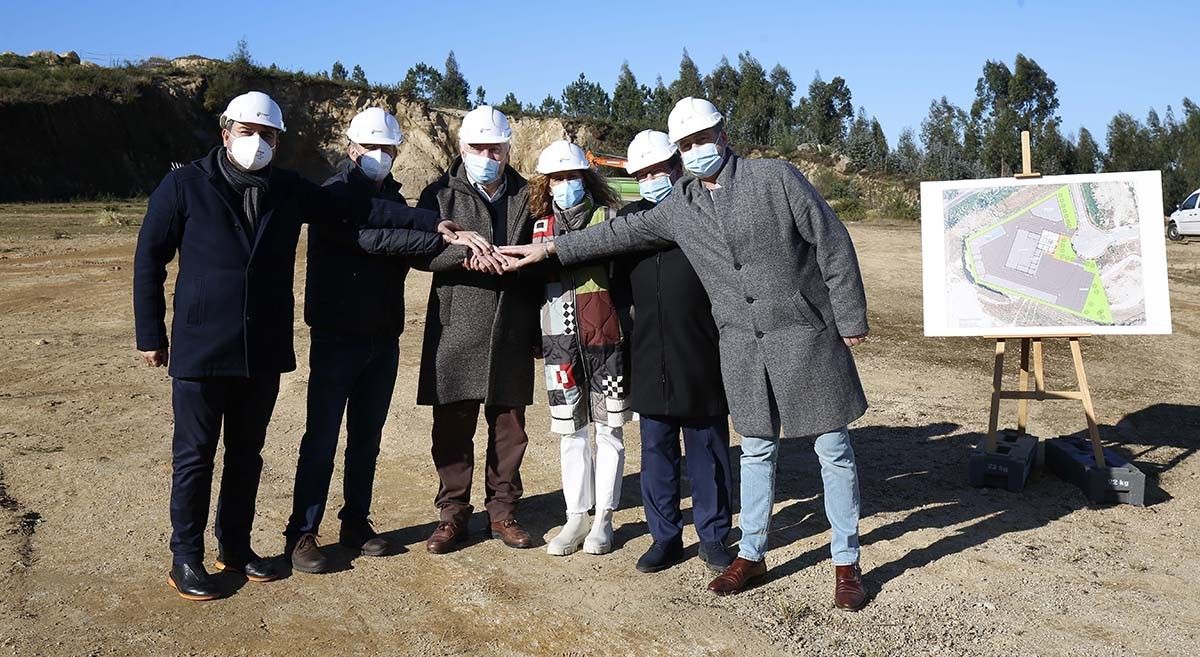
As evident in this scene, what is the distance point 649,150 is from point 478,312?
1.13 m

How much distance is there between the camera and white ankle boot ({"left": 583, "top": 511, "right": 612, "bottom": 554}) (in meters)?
5.37

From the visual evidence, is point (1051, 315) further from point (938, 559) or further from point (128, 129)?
point (128, 129)

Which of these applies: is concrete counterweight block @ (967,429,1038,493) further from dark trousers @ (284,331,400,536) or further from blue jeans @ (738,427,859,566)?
dark trousers @ (284,331,400,536)

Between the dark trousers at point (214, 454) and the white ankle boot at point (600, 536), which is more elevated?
the dark trousers at point (214, 454)

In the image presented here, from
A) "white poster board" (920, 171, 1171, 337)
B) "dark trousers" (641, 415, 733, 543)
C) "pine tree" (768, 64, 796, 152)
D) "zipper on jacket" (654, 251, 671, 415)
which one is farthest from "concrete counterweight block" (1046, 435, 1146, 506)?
"pine tree" (768, 64, 796, 152)

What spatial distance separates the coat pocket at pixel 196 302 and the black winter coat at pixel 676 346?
1.95m

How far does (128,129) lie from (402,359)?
23.7 metres

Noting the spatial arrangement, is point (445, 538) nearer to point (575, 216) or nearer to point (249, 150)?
point (575, 216)

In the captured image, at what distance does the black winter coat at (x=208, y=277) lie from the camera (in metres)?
4.46

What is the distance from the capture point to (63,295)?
1317 cm

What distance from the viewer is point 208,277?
448 cm

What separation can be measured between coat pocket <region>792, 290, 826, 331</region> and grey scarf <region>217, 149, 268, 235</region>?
2308mm

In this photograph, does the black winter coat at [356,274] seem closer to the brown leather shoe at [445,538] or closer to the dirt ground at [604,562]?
the brown leather shoe at [445,538]

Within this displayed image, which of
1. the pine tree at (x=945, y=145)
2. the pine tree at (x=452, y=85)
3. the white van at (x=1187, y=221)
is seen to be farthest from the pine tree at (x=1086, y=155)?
the pine tree at (x=452, y=85)
